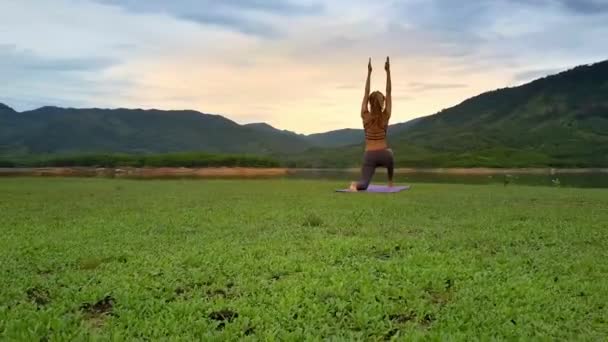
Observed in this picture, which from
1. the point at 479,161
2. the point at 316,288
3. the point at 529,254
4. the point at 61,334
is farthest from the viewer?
the point at 479,161

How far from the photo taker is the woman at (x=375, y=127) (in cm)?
2183

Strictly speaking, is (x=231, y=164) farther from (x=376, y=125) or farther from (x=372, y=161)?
(x=376, y=125)

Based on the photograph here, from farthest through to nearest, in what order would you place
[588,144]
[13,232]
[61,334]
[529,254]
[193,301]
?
[588,144] < [13,232] < [529,254] < [193,301] < [61,334]

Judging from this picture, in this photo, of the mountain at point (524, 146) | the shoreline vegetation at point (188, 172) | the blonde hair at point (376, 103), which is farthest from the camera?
the mountain at point (524, 146)

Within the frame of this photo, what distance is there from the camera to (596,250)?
8766 millimetres

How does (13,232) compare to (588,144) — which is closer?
(13,232)

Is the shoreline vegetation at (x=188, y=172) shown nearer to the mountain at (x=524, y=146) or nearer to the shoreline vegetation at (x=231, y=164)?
the shoreline vegetation at (x=231, y=164)

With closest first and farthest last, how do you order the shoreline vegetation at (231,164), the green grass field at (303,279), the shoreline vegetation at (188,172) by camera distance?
the green grass field at (303,279) → the shoreline vegetation at (188,172) → the shoreline vegetation at (231,164)

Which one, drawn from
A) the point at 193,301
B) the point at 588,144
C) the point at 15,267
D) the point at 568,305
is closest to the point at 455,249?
the point at 568,305

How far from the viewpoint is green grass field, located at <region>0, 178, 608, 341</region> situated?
16.3 ft

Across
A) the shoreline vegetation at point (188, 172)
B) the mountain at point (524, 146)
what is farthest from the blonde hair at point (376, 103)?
the mountain at point (524, 146)

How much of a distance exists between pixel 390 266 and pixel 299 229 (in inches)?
148

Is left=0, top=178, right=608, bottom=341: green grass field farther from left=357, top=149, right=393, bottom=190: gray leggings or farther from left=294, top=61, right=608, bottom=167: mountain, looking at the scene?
left=294, top=61, right=608, bottom=167: mountain

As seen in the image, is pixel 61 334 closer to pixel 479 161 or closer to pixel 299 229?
pixel 299 229
